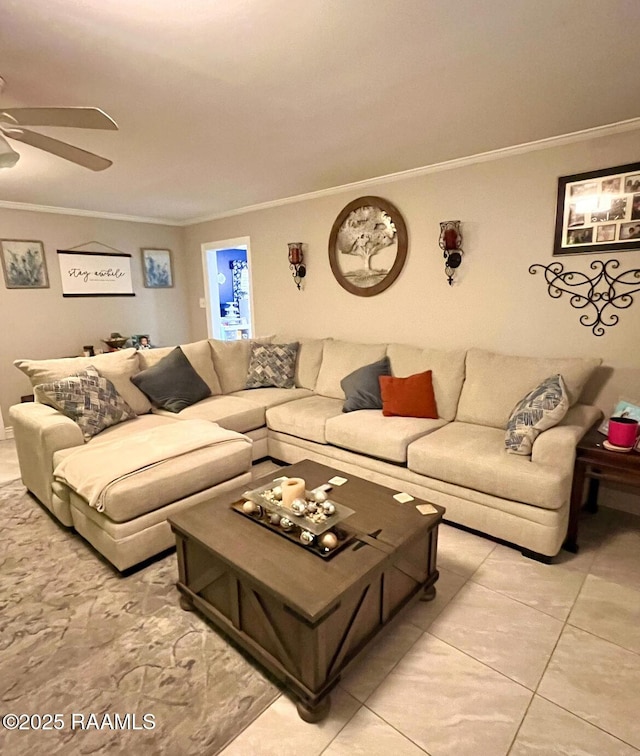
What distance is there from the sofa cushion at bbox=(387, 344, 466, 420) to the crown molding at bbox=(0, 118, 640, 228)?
141 centimetres

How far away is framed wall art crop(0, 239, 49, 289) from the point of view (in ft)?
14.0

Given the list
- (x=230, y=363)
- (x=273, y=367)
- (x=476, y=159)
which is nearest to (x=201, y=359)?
(x=230, y=363)

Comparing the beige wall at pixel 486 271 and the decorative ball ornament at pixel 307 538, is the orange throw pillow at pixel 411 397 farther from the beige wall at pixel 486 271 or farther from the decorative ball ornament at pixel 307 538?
the decorative ball ornament at pixel 307 538

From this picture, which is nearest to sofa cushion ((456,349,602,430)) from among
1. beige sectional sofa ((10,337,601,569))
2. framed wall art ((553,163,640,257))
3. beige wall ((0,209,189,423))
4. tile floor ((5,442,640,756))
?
beige sectional sofa ((10,337,601,569))

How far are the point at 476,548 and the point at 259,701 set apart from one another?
1.42 metres

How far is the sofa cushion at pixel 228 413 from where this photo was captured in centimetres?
336

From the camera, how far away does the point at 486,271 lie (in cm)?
323

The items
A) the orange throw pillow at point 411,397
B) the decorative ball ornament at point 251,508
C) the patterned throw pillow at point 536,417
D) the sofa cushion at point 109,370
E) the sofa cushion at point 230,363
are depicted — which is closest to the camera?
the decorative ball ornament at point 251,508

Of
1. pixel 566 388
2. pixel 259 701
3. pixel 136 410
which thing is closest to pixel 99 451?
pixel 136 410

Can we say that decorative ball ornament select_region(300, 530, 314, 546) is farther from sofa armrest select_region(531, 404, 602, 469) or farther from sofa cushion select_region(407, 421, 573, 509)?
sofa armrest select_region(531, 404, 602, 469)

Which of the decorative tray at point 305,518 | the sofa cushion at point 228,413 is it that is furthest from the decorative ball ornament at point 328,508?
the sofa cushion at point 228,413

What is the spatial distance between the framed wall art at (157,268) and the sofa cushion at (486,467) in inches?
165

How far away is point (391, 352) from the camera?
3592 millimetres

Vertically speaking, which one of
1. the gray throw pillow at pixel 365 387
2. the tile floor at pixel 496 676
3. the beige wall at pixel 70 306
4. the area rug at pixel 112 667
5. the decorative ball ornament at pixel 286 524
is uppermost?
the beige wall at pixel 70 306
